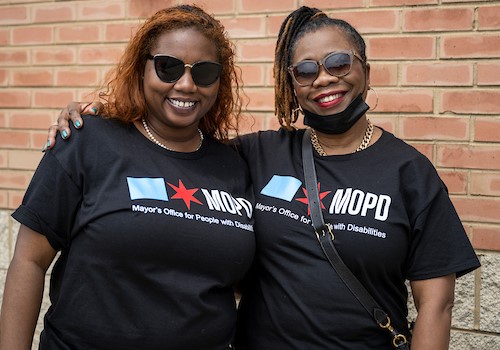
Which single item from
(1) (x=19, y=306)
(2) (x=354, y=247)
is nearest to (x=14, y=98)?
(1) (x=19, y=306)

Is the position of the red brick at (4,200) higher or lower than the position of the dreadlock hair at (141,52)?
lower

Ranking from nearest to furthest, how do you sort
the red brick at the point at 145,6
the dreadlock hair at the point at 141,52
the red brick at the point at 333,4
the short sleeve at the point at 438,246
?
1. the short sleeve at the point at 438,246
2. the dreadlock hair at the point at 141,52
3. the red brick at the point at 333,4
4. the red brick at the point at 145,6

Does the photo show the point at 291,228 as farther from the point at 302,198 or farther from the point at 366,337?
the point at 366,337

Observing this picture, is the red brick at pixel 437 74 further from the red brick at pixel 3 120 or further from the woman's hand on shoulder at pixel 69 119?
the red brick at pixel 3 120

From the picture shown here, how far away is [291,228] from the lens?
2453mm

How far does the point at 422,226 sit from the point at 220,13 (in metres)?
1.85

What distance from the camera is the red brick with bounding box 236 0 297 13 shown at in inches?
135

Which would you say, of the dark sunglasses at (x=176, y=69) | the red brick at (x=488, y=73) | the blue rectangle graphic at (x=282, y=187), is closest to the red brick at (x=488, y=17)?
the red brick at (x=488, y=73)

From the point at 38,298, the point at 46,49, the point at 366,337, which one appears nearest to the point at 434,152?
the point at 366,337

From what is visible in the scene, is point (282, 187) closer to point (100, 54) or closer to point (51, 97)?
point (100, 54)

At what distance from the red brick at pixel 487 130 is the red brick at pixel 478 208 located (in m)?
0.29

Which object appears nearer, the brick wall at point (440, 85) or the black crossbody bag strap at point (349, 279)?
the black crossbody bag strap at point (349, 279)

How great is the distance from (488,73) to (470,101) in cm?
15

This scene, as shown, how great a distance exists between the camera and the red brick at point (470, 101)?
10.1 feet
